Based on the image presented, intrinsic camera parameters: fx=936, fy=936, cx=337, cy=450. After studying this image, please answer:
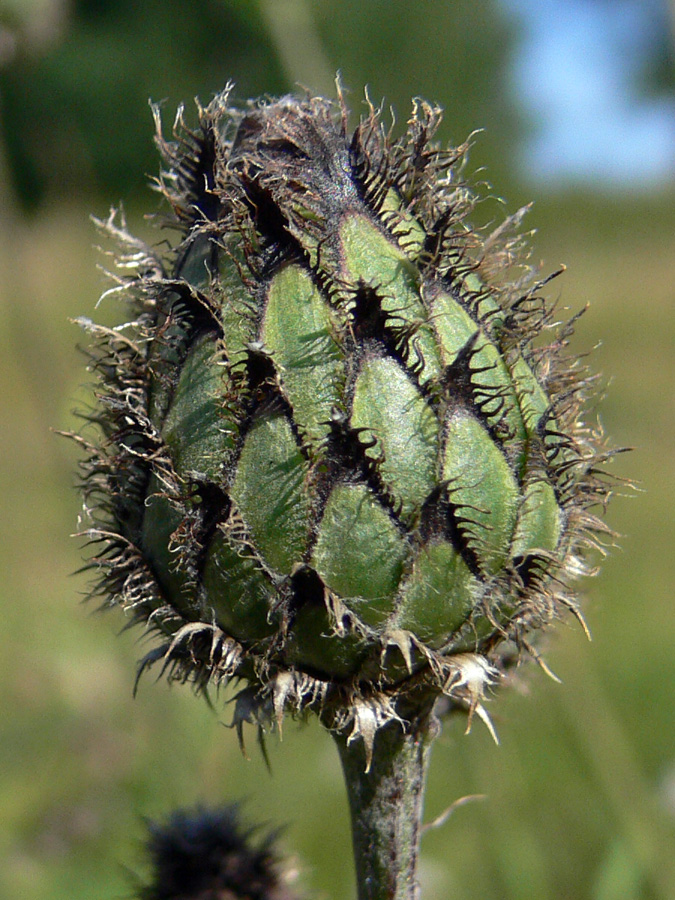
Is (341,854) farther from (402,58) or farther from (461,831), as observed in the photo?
(402,58)

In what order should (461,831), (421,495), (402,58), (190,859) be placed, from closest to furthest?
(421,495) → (190,859) → (461,831) → (402,58)

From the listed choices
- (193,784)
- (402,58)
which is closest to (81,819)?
(193,784)

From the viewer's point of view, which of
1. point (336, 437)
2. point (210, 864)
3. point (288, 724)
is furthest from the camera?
point (288, 724)

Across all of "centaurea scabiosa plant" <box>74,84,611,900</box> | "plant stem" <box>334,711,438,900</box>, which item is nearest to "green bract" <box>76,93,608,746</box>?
"centaurea scabiosa plant" <box>74,84,611,900</box>

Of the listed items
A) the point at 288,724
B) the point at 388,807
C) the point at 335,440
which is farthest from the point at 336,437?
the point at 288,724

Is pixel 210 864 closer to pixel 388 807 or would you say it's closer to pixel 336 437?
pixel 388 807

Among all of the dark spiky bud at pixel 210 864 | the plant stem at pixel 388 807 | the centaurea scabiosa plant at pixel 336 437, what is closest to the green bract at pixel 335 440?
the centaurea scabiosa plant at pixel 336 437
